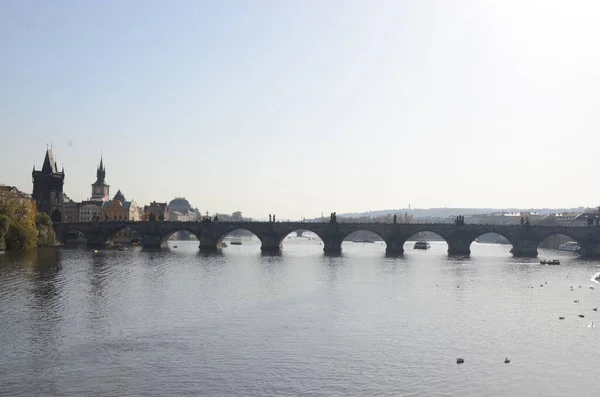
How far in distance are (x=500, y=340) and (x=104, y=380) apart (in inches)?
895

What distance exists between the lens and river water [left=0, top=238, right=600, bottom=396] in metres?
28.9

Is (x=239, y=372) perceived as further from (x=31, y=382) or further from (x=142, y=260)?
(x=142, y=260)

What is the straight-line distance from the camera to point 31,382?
91.8ft

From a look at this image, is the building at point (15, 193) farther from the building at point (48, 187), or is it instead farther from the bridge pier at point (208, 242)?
the bridge pier at point (208, 242)

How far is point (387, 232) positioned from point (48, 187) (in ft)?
261

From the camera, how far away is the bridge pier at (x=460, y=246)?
401 feet

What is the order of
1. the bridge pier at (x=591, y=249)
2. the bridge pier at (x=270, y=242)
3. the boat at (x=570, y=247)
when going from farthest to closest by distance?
the boat at (x=570, y=247)
the bridge pier at (x=270, y=242)
the bridge pier at (x=591, y=249)

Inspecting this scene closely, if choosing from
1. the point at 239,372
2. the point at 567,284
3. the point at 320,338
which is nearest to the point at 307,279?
the point at 567,284

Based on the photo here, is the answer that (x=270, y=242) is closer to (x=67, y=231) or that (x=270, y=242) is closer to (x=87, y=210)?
(x=67, y=231)

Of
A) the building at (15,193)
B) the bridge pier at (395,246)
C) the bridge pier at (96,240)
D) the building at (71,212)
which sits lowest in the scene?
the bridge pier at (395,246)

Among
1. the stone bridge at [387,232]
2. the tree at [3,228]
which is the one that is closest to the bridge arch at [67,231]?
the stone bridge at [387,232]

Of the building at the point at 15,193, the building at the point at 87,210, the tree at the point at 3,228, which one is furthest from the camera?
the building at the point at 87,210

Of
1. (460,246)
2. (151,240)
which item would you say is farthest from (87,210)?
(460,246)

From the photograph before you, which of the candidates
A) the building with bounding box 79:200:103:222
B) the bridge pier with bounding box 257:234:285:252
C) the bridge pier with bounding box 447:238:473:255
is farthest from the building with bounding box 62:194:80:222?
the bridge pier with bounding box 447:238:473:255
